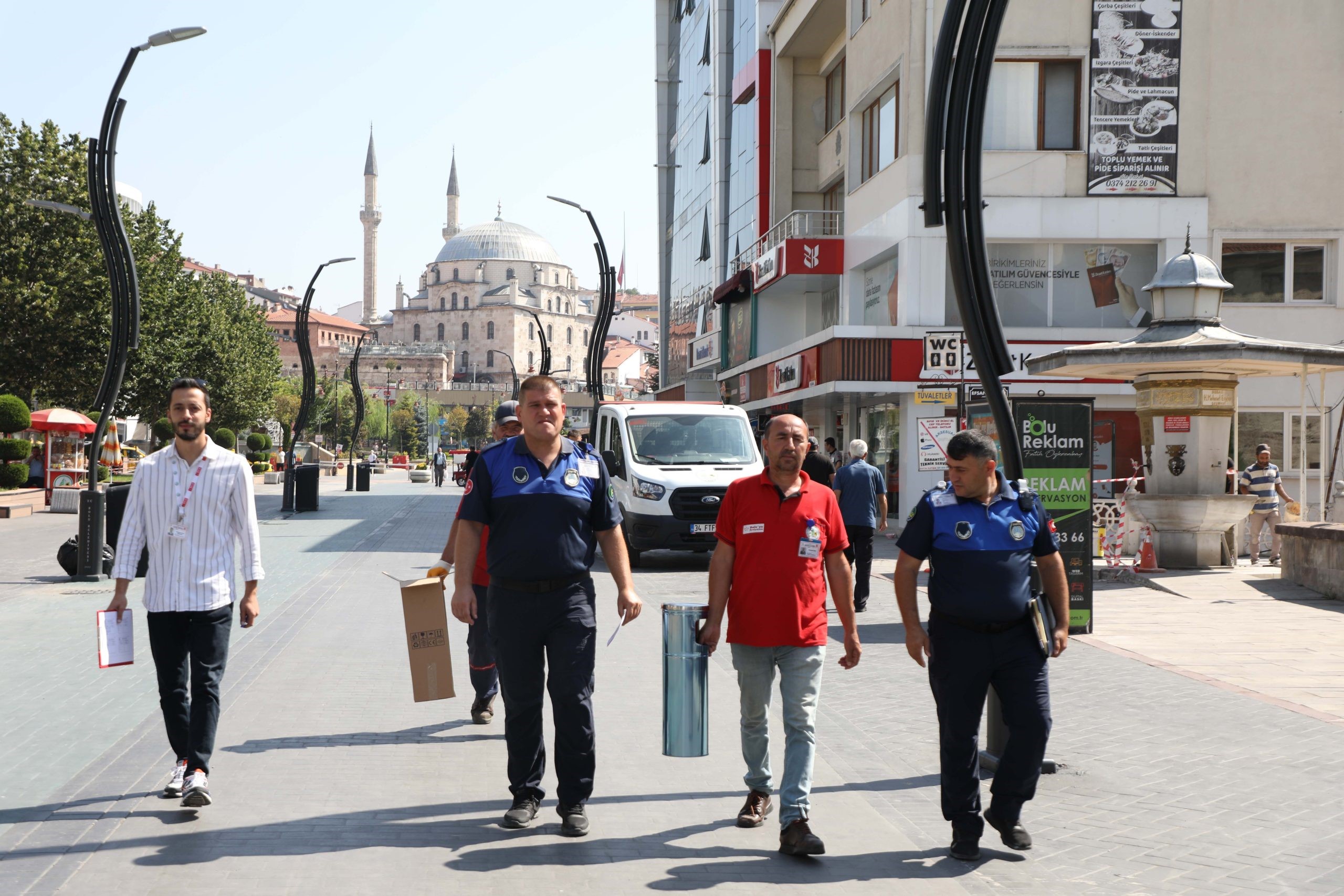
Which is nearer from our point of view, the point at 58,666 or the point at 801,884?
the point at 801,884

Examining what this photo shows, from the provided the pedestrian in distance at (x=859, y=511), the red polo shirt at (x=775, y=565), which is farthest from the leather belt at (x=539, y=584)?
the pedestrian in distance at (x=859, y=511)

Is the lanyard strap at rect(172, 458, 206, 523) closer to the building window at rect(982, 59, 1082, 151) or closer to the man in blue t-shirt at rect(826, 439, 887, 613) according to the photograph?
the man in blue t-shirt at rect(826, 439, 887, 613)

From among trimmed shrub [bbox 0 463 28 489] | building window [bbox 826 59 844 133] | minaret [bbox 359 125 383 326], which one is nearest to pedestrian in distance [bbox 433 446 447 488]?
trimmed shrub [bbox 0 463 28 489]

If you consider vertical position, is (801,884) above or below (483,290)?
below

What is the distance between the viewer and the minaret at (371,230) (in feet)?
575

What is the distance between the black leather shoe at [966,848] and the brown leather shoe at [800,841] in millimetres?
504

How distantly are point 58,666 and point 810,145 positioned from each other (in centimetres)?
3207

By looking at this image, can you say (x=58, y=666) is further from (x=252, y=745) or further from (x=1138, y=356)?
(x=1138, y=356)

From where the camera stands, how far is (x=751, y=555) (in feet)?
18.0

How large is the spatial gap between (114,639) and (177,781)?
28.5 inches

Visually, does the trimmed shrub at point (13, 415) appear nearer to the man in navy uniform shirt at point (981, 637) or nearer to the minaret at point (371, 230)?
the man in navy uniform shirt at point (981, 637)

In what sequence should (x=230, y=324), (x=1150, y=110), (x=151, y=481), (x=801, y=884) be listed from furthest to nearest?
1. (x=230, y=324)
2. (x=1150, y=110)
3. (x=151, y=481)
4. (x=801, y=884)

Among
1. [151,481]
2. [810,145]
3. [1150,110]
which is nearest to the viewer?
[151,481]

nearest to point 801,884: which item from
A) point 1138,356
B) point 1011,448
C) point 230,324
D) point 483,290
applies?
point 1011,448
